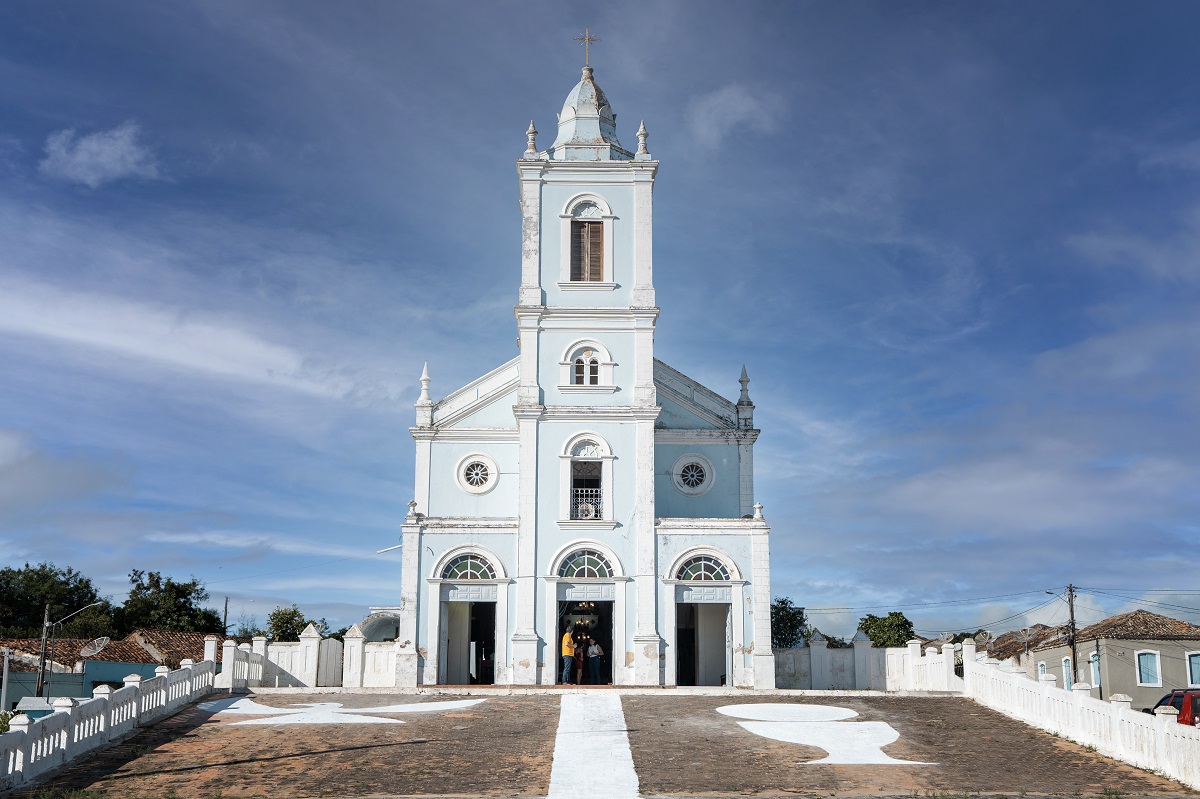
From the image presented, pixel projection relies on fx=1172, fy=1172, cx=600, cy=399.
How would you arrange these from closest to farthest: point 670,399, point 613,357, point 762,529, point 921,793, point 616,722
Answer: point 921,793
point 616,722
point 762,529
point 613,357
point 670,399

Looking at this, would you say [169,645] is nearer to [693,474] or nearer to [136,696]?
[693,474]

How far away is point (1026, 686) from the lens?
22.9 metres

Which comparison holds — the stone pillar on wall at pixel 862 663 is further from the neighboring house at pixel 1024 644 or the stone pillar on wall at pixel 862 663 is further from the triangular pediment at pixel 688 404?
the neighboring house at pixel 1024 644

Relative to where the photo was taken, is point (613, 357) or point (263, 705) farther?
point (613, 357)

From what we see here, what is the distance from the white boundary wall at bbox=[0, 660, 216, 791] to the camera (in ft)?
54.2

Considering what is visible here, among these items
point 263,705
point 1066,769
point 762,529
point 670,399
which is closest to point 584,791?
point 1066,769

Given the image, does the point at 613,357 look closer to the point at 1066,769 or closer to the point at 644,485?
the point at 644,485

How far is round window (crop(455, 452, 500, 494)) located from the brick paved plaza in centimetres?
1224

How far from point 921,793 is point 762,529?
15978 mm

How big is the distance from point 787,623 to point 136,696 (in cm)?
3520

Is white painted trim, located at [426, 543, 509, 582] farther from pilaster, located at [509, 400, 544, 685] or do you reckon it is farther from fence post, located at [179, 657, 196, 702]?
fence post, located at [179, 657, 196, 702]

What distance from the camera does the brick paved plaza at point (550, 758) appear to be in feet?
54.8

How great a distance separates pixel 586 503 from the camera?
3369 cm

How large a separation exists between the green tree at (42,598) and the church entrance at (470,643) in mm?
34569
